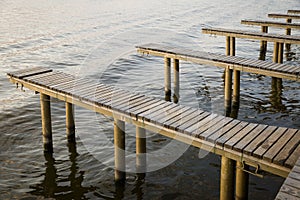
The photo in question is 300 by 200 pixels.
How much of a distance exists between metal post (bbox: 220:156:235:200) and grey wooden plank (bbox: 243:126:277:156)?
0.38m

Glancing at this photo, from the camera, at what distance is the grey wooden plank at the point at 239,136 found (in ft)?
20.1

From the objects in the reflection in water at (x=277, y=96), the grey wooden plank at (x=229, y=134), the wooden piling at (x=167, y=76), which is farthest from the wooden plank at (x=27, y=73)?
the reflection in water at (x=277, y=96)

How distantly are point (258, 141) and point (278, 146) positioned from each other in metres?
0.32

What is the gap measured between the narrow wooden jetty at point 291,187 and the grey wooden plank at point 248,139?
0.92 meters

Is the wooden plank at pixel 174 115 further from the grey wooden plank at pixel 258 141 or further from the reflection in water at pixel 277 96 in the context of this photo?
the reflection in water at pixel 277 96

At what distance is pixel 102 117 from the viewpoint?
11.6m

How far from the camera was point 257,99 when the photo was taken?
13.0 metres

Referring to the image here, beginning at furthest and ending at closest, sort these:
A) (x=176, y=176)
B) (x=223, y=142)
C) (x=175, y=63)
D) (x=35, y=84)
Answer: (x=175, y=63) → (x=35, y=84) → (x=176, y=176) → (x=223, y=142)

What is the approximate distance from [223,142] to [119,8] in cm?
3413

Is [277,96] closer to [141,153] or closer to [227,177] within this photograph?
[141,153]

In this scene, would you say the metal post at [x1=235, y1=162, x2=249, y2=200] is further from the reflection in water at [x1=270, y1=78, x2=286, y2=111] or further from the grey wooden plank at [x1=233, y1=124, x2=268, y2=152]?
the reflection in water at [x1=270, y1=78, x2=286, y2=111]

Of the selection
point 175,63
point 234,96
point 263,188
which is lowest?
point 263,188

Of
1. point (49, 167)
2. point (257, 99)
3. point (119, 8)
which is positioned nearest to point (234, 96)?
point (257, 99)

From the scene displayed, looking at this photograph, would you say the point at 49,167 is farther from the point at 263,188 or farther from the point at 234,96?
the point at 234,96
